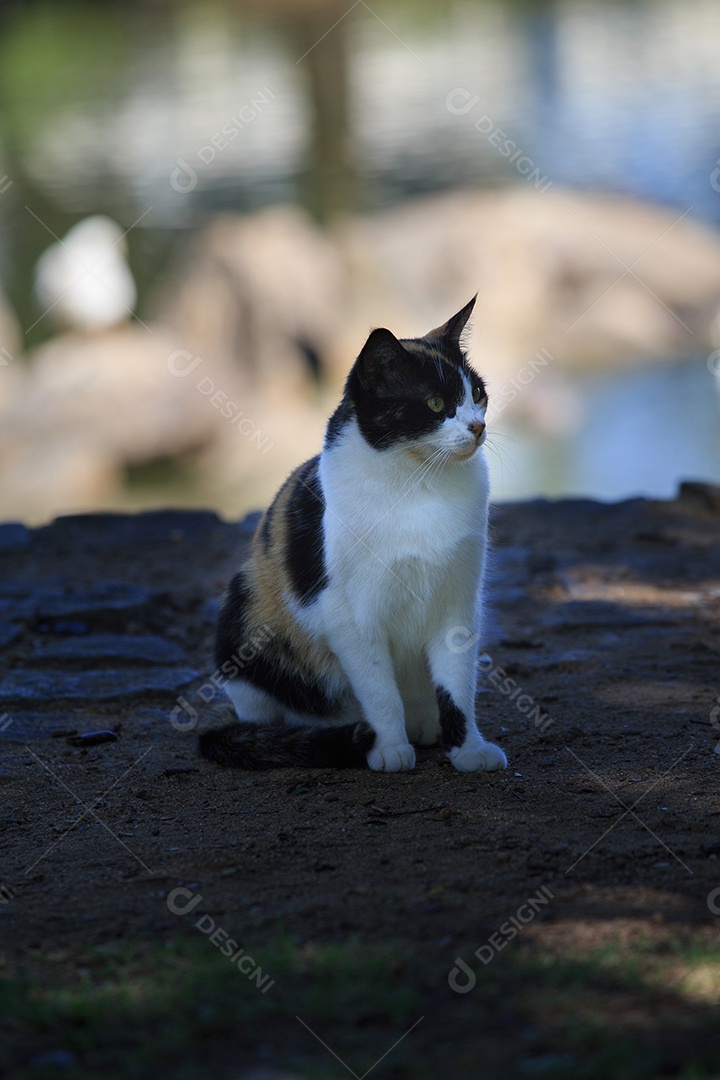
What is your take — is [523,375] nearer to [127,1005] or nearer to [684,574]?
[684,574]

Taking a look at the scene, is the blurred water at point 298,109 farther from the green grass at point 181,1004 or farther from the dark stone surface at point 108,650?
the green grass at point 181,1004

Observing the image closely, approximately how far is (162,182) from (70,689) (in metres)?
→ 16.4

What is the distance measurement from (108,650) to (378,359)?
2.14 m

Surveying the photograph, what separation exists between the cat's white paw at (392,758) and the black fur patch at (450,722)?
0.12 metres

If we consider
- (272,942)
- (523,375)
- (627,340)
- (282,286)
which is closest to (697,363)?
(627,340)

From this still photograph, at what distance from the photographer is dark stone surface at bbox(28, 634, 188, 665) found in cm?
499

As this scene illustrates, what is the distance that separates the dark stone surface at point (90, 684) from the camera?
4.60 metres

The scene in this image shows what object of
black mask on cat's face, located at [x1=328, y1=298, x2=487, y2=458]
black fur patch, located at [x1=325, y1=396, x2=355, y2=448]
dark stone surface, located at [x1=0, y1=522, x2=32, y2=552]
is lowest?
dark stone surface, located at [x1=0, y1=522, x2=32, y2=552]

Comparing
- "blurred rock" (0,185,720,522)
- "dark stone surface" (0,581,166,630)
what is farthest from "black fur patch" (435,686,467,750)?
"blurred rock" (0,185,720,522)

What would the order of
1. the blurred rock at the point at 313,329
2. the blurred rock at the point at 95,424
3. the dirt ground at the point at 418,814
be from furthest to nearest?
1. the blurred rock at the point at 313,329
2. the blurred rock at the point at 95,424
3. the dirt ground at the point at 418,814

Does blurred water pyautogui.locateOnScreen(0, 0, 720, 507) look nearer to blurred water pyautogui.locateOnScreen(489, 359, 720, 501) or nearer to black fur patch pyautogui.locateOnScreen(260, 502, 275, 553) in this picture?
blurred water pyautogui.locateOnScreen(489, 359, 720, 501)

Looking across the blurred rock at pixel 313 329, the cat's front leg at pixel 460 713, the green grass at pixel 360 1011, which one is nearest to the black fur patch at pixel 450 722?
the cat's front leg at pixel 460 713

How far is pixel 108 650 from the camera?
504 cm

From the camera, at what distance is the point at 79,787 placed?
12.2 feet
